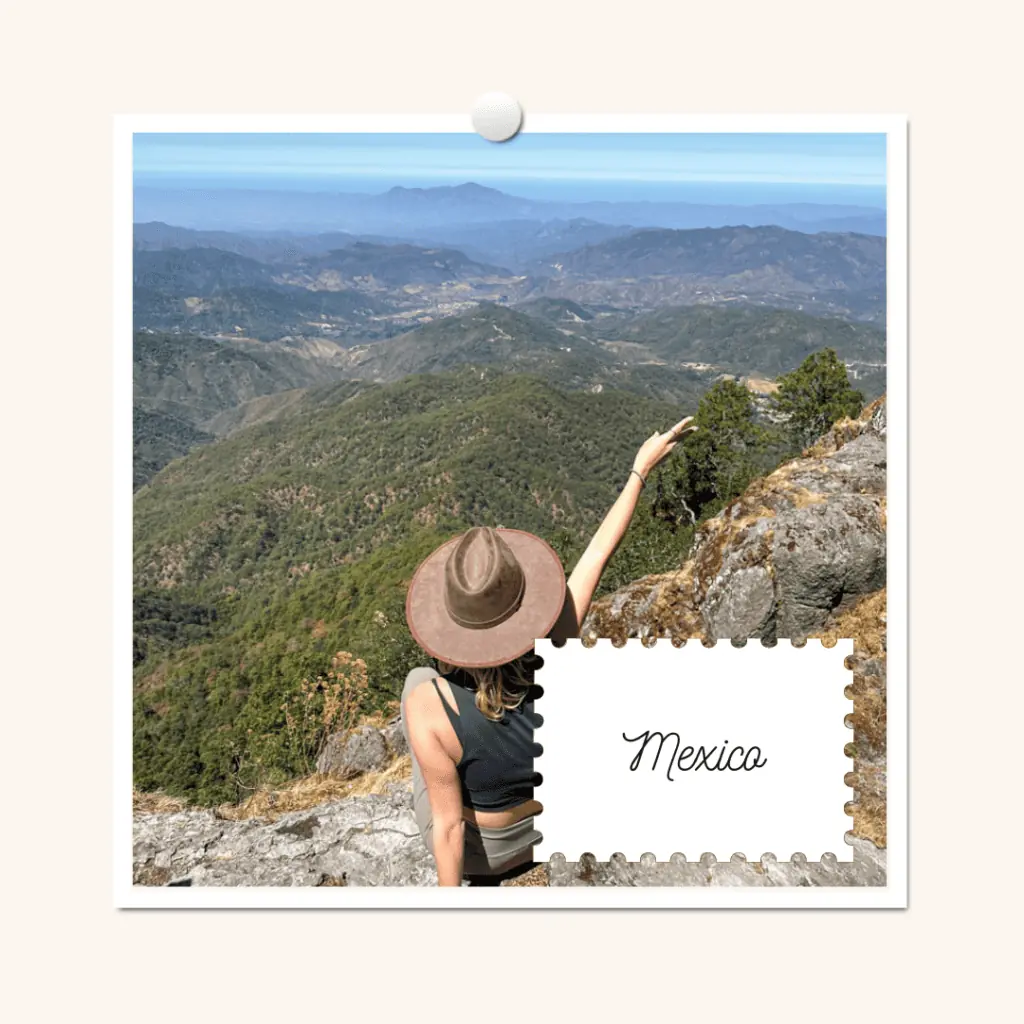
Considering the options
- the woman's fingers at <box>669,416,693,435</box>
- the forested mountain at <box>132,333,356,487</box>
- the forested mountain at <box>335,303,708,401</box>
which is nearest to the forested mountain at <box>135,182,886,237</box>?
the woman's fingers at <box>669,416,693,435</box>

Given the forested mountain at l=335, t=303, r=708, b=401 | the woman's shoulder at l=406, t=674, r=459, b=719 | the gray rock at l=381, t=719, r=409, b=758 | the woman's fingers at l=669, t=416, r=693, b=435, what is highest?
the forested mountain at l=335, t=303, r=708, b=401

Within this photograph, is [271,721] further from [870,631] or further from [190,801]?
[870,631]

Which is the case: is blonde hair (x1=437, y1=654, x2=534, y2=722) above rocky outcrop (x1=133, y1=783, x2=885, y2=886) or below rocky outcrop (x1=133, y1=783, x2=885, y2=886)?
above

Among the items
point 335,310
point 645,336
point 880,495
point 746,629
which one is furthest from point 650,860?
point 645,336

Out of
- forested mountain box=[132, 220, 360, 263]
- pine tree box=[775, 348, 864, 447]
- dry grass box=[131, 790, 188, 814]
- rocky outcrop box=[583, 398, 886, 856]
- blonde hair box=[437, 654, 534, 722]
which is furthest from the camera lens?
pine tree box=[775, 348, 864, 447]

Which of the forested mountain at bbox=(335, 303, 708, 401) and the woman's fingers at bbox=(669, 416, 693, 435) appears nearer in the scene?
the woman's fingers at bbox=(669, 416, 693, 435)

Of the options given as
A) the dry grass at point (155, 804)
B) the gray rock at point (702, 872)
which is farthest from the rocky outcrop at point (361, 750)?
the gray rock at point (702, 872)

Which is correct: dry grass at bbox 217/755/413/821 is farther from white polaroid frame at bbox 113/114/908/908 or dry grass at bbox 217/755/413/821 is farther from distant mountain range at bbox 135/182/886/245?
distant mountain range at bbox 135/182/886/245

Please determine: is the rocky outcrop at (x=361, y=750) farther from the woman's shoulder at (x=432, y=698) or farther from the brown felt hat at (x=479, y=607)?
the brown felt hat at (x=479, y=607)

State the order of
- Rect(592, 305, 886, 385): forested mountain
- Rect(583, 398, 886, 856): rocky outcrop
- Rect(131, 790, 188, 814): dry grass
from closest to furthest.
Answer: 1. Rect(583, 398, 886, 856): rocky outcrop
2. Rect(131, 790, 188, 814): dry grass
3. Rect(592, 305, 886, 385): forested mountain
